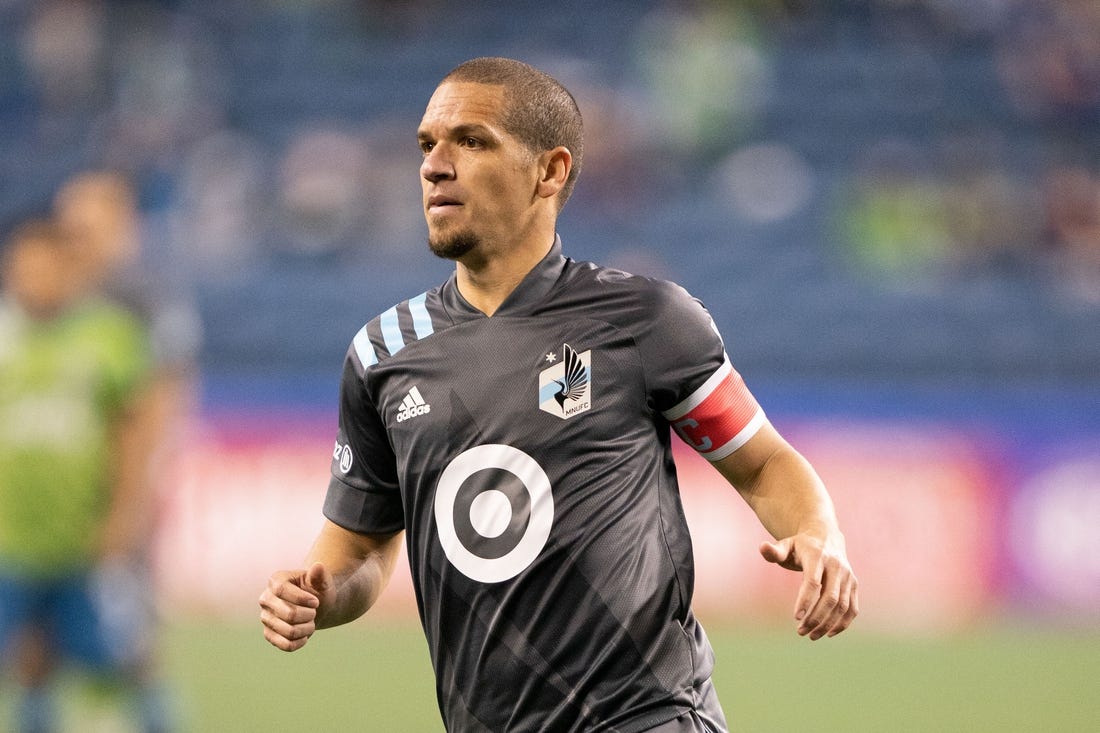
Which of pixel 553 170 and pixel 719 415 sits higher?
pixel 553 170

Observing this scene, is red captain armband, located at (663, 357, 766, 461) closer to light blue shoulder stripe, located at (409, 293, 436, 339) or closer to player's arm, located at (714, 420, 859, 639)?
player's arm, located at (714, 420, 859, 639)

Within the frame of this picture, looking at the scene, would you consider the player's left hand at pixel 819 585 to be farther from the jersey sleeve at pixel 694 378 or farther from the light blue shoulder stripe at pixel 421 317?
the light blue shoulder stripe at pixel 421 317

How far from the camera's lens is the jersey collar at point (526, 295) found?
3.27 metres

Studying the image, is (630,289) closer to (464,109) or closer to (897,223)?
(464,109)

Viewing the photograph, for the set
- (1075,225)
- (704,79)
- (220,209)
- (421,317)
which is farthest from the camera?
(704,79)

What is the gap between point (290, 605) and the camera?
2980 mm

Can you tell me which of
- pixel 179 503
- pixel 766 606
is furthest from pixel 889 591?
pixel 179 503

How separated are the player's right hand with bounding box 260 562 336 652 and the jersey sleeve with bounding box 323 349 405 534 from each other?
17.6 inches

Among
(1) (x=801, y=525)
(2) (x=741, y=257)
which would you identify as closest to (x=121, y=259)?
(1) (x=801, y=525)

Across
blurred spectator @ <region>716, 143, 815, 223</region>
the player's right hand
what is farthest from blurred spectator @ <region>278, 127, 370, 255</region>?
the player's right hand

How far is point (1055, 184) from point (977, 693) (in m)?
6.35

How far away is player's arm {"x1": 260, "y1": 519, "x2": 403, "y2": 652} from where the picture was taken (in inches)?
117

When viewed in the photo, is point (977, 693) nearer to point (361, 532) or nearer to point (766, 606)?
point (766, 606)

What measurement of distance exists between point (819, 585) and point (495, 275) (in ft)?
3.33
